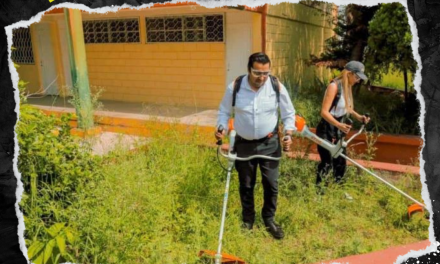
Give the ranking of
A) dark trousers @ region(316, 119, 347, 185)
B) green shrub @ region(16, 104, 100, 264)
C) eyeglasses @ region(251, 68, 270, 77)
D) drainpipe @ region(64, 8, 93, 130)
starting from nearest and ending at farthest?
green shrub @ region(16, 104, 100, 264) < eyeglasses @ region(251, 68, 270, 77) < dark trousers @ region(316, 119, 347, 185) < drainpipe @ region(64, 8, 93, 130)

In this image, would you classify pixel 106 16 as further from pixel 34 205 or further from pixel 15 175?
pixel 15 175

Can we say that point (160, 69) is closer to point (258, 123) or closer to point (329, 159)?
point (329, 159)

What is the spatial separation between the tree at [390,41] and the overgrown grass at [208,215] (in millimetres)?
2080

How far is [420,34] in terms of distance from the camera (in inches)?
48.5

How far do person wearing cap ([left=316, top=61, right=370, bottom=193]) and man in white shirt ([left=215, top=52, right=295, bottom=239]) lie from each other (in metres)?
0.68

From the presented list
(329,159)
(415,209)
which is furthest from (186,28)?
(415,209)

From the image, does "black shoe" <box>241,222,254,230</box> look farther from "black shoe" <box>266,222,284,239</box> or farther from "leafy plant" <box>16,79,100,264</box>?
"leafy plant" <box>16,79,100,264</box>

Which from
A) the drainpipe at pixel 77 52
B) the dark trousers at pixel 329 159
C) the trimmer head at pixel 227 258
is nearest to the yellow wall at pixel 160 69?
the drainpipe at pixel 77 52

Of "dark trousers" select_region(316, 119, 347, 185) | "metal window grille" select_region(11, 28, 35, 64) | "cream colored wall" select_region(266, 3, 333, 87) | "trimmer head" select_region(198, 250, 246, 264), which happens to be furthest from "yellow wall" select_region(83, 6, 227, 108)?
"trimmer head" select_region(198, 250, 246, 264)

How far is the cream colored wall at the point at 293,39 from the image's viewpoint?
7.24 m

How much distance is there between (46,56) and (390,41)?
321 inches

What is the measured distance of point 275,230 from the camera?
3029mm

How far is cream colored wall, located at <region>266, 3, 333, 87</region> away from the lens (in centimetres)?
724

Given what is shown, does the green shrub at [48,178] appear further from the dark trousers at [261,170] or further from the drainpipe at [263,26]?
the drainpipe at [263,26]
